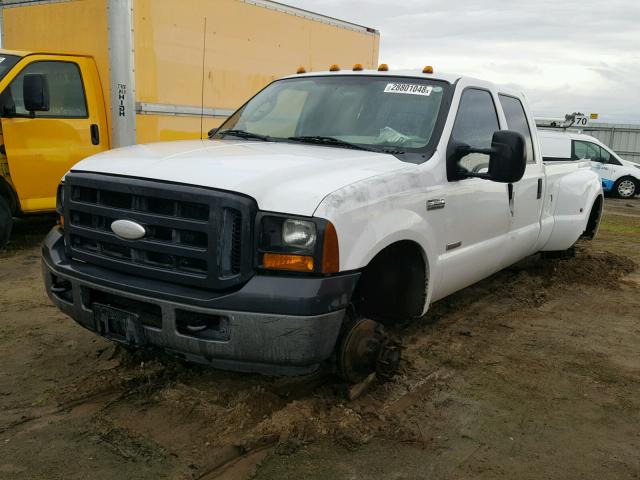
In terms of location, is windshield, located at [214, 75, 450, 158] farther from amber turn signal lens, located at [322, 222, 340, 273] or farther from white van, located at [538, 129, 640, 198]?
white van, located at [538, 129, 640, 198]

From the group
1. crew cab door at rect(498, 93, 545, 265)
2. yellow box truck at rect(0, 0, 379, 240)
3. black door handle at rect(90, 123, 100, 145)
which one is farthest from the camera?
black door handle at rect(90, 123, 100, 145)

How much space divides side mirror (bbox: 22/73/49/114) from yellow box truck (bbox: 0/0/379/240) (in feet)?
0.03

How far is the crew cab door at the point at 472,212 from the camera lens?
13.5 ft

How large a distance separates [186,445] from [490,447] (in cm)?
152

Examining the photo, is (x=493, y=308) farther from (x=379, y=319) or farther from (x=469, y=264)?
(x=379, y=319)

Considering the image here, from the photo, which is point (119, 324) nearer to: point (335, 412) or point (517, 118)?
point (335, 412)

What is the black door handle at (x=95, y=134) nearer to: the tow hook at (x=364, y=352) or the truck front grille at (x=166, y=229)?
the truck front grille at (x=166, y=229)

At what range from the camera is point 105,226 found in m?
3.40

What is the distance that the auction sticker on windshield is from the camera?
4.39 metres

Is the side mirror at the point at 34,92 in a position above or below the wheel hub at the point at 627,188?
above

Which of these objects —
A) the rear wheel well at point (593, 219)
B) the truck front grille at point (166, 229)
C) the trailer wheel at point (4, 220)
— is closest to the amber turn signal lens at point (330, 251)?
the truck front grille at point (166, 229)

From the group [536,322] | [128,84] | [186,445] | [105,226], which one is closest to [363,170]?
[105,226]

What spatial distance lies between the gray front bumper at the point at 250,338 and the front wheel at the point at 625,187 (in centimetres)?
1795

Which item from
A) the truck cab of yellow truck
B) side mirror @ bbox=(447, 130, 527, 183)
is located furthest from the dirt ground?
the truck cab of yellow truck
